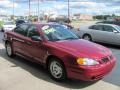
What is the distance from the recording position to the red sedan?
5617 mm

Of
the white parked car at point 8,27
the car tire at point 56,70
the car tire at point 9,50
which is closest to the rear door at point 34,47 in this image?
the car tire at point 56,70

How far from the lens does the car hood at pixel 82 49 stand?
5773 mm

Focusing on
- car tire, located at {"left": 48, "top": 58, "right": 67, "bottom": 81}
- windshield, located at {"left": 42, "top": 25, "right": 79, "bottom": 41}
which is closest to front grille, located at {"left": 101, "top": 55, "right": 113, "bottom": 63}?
car tire, located at {"left": 48, "top": 58, "right": 67, "bottom": 81}

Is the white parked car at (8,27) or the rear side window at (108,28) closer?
the rear side window at (108,28)

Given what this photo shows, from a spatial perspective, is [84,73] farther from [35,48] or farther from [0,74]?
[0,74]

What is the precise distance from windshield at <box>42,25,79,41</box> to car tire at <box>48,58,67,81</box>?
2.67 feet

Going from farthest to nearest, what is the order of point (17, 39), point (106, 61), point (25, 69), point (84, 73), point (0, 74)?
1. point (17, 39)
2. point (25, 69)
3. point (0, 74)
4. point (106, 61)
5. point (84, 73)

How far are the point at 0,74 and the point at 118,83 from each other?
3.36m

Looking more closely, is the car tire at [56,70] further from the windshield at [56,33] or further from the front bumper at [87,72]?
the windshield at [56,33]

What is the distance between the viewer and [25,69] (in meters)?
7.44

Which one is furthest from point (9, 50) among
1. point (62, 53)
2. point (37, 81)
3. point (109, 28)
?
point (109, 28)

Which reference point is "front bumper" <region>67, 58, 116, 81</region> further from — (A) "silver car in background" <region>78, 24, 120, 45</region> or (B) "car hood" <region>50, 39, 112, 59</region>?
(A) "silver car in background" <region>78, 24, 120, 45</region>

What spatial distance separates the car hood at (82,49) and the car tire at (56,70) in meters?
0.42

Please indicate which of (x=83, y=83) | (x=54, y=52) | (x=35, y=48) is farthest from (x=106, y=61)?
(x=35, y=48)
